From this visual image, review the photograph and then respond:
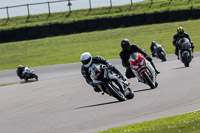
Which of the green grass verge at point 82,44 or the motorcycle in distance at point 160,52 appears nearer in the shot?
the motorcycle in distance at point 160,52

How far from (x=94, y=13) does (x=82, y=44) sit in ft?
24.3

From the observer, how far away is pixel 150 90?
1370cm

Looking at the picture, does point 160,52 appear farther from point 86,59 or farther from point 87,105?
point 86,59

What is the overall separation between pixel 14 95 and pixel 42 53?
63.5ft

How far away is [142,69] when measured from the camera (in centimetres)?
1338

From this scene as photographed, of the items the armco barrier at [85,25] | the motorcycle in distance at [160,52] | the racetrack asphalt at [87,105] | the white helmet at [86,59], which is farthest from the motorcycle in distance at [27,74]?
the armco barrier at [85,25]

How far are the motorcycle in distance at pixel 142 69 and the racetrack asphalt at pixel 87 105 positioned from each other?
300mm

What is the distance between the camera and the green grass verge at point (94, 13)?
4188 cm

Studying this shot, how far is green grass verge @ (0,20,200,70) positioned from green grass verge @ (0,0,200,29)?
203 cm

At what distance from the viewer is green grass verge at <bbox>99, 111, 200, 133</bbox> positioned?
769cm

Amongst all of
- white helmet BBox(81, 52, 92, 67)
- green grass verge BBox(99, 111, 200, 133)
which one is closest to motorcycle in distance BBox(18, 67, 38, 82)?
white helmet BBox(81, 52, 92, 67)

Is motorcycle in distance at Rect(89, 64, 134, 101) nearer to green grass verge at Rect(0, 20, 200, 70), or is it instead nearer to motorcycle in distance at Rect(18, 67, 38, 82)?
motorcycle in distance at Rect(18, 67, 38, 82)

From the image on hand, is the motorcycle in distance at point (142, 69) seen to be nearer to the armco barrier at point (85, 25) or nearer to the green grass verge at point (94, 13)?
the armco barrier at point (85, 25)

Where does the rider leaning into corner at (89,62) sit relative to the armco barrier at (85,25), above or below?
above
